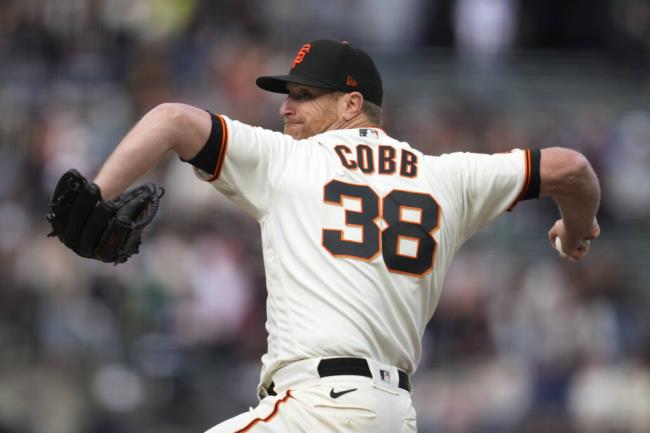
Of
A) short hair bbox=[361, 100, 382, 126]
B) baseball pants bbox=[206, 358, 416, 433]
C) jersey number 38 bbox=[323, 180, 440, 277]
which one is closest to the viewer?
baseball pants bbox=[206, 358, 416, 433]

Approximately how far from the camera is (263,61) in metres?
15.7

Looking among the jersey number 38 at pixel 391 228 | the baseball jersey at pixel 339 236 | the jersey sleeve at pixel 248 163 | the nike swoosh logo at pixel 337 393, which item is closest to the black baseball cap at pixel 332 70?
the baseball jersey at pixel 339 236

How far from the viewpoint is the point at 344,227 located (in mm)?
5195

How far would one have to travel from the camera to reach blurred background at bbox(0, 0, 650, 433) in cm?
1255

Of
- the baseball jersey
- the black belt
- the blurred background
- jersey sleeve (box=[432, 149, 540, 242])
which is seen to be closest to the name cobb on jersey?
the baseball jersey

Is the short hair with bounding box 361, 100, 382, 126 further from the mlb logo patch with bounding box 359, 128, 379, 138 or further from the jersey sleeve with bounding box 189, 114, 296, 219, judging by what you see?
the jersey sleeve with bounding box 189, 114, 296, 219

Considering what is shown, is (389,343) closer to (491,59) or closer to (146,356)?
(146,356)

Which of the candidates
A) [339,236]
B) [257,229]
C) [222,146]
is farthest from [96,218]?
[257,229]

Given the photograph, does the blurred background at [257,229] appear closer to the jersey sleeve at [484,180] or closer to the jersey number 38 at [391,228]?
the jersey sleeve at [484,180]

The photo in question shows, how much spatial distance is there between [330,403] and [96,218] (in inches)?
43.7

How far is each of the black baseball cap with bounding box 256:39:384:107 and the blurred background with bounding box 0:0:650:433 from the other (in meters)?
6.99

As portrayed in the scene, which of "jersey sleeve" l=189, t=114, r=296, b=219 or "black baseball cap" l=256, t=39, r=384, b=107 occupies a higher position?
"black baseball cap" l=256, t=39, r=384, b=107

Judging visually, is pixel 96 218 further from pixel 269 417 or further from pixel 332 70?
pixel 332 70

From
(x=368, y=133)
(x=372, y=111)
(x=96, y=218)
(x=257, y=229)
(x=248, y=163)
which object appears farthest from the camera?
(x=257, y=229)
